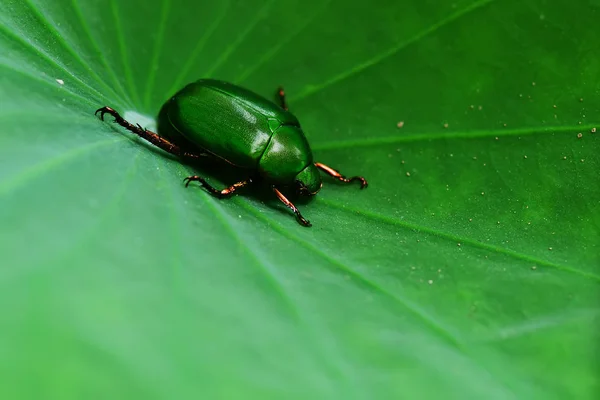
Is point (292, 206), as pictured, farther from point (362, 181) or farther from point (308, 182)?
point (362, 181)

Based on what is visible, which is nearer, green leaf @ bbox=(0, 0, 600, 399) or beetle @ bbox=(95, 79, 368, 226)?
green leaf @ bbox=(0, 0, 600, 399)

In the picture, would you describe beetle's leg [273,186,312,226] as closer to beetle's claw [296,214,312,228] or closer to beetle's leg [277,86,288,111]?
beetle's claw [296,214,312,228]

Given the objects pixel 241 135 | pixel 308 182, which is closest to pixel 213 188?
pixel 241 135

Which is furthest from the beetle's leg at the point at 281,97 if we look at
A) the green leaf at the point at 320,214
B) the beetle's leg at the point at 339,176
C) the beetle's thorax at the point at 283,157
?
the beetle's leg at the point at 339,176

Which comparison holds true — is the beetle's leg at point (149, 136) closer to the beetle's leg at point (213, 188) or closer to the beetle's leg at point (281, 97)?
the beetle's leg at point (213, 188)

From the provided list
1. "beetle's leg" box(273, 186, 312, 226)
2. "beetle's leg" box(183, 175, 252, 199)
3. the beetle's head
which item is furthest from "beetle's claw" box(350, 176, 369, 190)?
"beetle's leg" box(183, 175, 252, 199)
